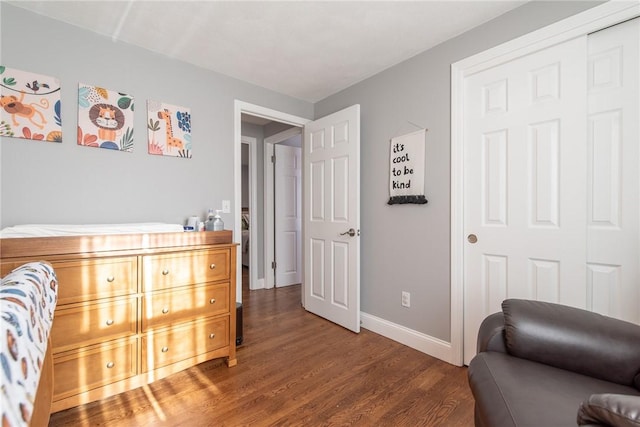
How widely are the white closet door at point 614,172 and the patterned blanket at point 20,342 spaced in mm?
2224

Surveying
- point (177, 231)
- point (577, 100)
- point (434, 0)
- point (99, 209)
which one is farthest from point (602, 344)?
point (99, 209)

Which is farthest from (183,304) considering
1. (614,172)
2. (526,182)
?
(614,172)

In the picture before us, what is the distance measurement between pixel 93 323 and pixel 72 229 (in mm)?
521

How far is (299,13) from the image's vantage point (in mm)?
1723

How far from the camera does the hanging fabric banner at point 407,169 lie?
2187 millimetres

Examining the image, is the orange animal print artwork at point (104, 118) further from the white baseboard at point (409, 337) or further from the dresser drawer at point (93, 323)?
the white baseboard at point (409, 337)

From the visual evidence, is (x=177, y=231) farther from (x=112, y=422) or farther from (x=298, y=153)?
(x=298, y=153)

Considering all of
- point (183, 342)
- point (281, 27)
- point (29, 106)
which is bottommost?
point (183, 342)

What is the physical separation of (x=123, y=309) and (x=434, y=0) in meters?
2.52

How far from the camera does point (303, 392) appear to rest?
5.45ft

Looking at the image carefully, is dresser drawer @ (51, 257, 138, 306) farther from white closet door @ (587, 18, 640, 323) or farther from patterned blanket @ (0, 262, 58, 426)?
white closet door @ (587, 18, 640, 323)

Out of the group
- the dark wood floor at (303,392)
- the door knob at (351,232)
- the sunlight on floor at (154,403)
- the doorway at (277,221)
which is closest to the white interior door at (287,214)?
the doorway at (277,221)

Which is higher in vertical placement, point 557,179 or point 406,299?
point 557,179

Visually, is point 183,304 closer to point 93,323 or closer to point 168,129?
point 93,323
